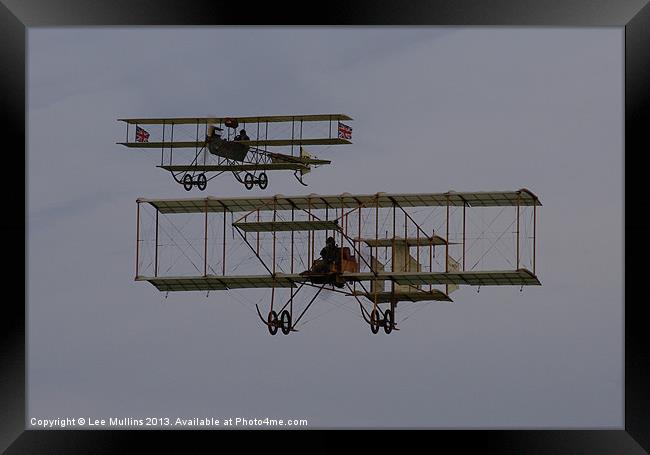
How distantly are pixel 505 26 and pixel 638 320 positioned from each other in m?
3.17

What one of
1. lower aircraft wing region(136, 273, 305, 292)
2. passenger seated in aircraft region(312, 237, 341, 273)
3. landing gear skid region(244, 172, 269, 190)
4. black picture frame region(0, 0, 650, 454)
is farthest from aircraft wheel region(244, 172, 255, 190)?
black picture frame region(0, 0, 650, 454)

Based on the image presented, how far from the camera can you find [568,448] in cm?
1585

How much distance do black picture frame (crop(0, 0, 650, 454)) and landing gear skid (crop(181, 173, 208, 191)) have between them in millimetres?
8593

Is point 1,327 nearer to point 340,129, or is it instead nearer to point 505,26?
point 505,26

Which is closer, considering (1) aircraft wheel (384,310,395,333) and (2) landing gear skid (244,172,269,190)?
(1) aircraft wheel (384,310,395,333)

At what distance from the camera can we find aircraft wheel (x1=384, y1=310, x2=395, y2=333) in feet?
68.4

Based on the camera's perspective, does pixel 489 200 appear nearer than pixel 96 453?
No

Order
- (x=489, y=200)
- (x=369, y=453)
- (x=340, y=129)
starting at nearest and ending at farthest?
(x=369, y=453), (x=489, y=200), (x=340, y=129)

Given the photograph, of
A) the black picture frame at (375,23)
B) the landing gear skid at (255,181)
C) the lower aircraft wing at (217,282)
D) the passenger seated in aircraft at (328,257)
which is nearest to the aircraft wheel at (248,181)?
the landing gear skid at (255,181)

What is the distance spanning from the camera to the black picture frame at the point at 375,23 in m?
15.9

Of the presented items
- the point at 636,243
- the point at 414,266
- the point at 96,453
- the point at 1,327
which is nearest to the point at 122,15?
the point at 1,327

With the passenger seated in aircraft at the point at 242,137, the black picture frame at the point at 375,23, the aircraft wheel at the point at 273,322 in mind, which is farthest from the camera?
the passenger seated in aircraft at the point at 242,137

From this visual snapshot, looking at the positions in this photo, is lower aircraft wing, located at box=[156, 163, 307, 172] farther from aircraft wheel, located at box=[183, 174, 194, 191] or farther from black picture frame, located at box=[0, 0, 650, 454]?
black picture frame, located at box=[0, 0, 650, 454]

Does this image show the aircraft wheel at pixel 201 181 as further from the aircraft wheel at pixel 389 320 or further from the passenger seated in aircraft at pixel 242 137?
the aircraft wheel at pixel 389 320
